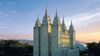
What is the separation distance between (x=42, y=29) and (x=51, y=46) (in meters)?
5.11

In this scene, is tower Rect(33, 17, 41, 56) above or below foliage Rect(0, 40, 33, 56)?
above

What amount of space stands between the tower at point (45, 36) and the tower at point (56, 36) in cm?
176

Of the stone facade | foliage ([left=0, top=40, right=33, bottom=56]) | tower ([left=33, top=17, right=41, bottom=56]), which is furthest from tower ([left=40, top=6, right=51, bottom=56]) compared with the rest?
foliage ([left=0, top=40, right=33, bottom=56])

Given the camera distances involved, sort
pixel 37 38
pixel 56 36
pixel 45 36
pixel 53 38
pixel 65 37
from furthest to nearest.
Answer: pixel 37 38 < pixel 65 37 < pixel 45 36 < pixel 53 38 < pixel 56 36

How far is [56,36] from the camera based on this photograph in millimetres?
54406

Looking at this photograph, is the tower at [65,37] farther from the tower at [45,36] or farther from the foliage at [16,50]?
the foliage at [16,50]

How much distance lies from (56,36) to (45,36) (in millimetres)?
3460

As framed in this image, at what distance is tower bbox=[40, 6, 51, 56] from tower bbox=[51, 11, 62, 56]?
1.76 m

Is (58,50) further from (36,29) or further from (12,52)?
(12,52)

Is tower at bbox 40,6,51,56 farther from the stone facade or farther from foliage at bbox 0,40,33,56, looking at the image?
foliage at bbox 0,40,33,56

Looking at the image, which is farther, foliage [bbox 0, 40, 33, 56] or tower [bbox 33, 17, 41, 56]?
foliage [bbox 0, 40, 33, 56]

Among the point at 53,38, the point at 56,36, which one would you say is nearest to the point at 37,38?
the point at 53,38

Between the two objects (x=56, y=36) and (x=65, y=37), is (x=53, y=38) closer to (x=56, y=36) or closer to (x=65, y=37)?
(x=56, y=36)

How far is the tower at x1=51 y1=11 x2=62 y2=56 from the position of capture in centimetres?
5381
